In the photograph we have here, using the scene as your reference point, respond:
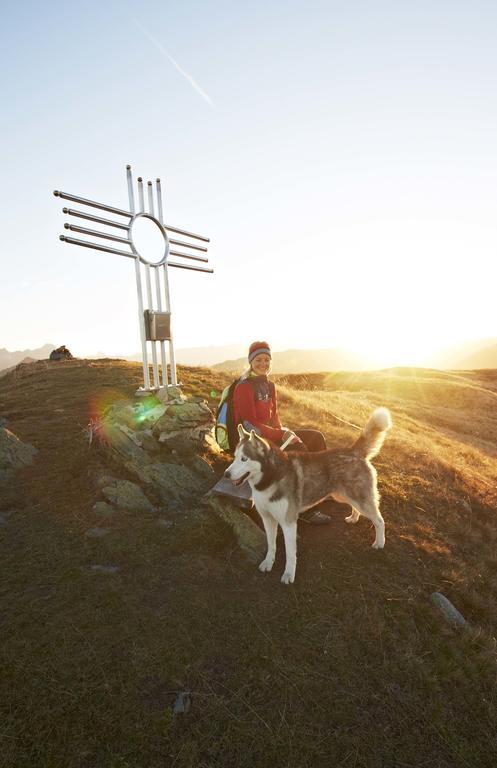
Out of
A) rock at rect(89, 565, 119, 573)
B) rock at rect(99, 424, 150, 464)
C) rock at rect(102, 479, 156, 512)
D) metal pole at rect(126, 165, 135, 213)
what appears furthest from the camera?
metal pole at rect(126, 165, 135, 213)

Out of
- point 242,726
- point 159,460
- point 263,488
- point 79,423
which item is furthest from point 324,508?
point 79,423

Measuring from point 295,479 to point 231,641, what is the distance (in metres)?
2.72

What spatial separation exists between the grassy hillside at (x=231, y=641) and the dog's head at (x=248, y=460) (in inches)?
74.4

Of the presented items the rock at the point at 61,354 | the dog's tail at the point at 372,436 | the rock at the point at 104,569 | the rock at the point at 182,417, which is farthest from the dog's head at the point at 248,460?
the rock at the point at 61,354

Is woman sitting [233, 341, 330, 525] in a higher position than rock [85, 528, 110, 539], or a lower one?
higher

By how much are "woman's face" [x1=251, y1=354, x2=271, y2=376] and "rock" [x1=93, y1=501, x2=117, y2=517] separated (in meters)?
4.17

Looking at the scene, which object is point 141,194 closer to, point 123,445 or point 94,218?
point 94,218

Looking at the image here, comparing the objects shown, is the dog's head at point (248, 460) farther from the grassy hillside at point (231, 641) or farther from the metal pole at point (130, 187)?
the metal pole at point (130, 187)

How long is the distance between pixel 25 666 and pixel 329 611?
435 centimetres

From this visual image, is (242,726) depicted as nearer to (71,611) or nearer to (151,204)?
(71,611)

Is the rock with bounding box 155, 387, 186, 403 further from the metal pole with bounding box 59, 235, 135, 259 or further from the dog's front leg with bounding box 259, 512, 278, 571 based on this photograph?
the dog's front leg with bounding box 259, 512, 278, 571

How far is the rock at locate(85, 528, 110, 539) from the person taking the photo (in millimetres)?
7625

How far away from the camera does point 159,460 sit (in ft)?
32.2

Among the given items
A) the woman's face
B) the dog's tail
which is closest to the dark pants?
the dog's tail
